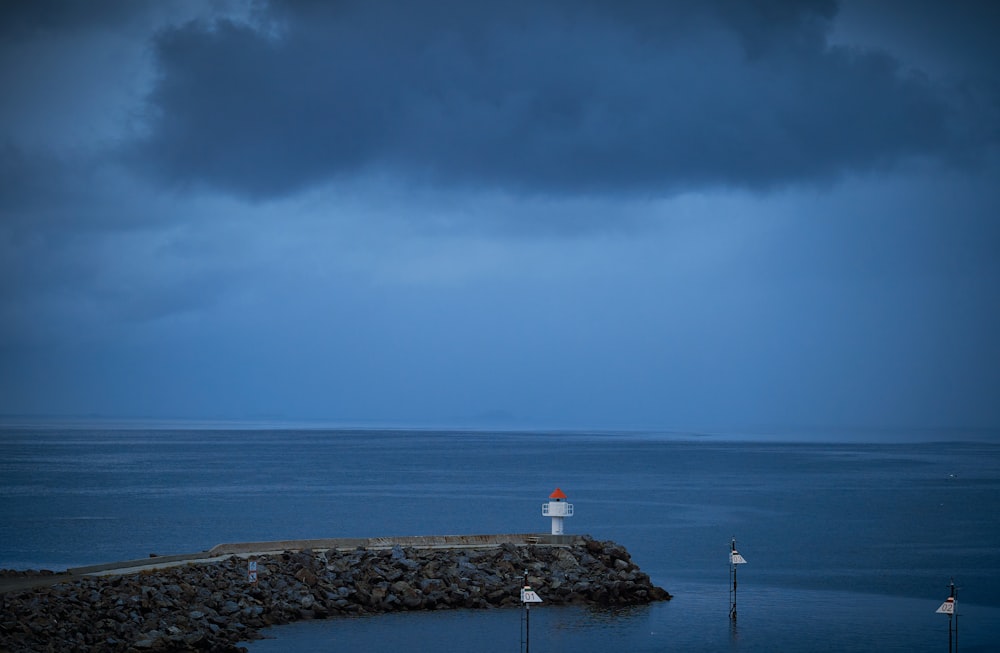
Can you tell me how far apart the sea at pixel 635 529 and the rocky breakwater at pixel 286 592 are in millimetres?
807

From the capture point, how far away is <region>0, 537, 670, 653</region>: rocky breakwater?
3027cm

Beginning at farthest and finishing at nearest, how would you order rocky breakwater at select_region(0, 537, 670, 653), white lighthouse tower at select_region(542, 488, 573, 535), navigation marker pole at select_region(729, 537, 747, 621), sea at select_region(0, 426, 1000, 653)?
white lighthouse tower at select_region(542, 488, 573, 535) → navigation marker pole at select_region(729, 537, 747, 621) → sea at select_region(0, 426, 1000, 653) → rocky breakwater at select_region(0, 537, 670, 653)

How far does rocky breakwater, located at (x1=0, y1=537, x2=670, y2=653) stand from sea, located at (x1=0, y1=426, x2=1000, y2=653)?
807mm

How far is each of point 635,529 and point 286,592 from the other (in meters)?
32.3

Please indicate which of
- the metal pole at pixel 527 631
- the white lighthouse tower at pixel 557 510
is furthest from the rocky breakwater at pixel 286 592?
the metal pole at pixel 527 631

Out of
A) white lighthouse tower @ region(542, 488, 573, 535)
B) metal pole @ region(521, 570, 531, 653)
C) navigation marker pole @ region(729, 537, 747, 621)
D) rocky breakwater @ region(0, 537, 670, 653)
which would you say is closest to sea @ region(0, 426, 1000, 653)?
navigation marker pole @ region(729, 537, 747, 621)

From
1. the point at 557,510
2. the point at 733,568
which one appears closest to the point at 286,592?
the point at 557,510

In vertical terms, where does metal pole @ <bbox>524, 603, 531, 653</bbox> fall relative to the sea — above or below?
above

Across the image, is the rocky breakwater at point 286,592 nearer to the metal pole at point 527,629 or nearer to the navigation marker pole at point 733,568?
the metal pole at point 527,629

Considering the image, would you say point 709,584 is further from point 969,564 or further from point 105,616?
point 105,616

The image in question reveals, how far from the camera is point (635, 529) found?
64812 millimetres

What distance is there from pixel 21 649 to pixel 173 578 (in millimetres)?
7157

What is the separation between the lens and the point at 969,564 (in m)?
52.8

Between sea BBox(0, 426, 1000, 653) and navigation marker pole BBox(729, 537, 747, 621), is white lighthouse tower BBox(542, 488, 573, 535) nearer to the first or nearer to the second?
sea BBox(0, 426, 1000, 653)
